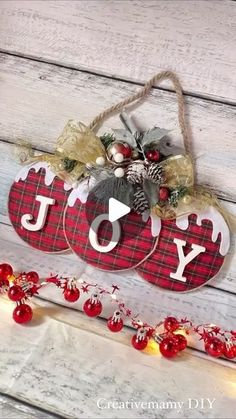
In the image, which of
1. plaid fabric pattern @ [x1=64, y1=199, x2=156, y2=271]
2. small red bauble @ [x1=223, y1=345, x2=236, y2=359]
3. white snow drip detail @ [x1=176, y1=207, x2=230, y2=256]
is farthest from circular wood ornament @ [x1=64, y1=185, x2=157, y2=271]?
small red bauble @ [x1=223, y1=345, x2=236, y2=359]

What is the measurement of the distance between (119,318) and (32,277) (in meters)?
0.19

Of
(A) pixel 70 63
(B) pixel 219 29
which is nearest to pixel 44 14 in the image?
(A) pixel 70 63

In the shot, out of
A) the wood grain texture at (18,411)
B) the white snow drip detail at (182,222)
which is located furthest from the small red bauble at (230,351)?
the wood grain texture at (18,411)

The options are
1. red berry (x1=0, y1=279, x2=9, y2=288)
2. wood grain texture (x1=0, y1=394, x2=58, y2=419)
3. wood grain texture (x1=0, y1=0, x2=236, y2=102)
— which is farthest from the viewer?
red berry (x1=0, y1=279, x2=9, y2=288)

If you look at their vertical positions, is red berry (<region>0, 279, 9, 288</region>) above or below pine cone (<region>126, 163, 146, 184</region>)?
below

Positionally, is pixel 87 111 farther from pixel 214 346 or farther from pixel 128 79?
pixel 214 346

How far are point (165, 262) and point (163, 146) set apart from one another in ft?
0.71

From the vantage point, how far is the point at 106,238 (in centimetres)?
106

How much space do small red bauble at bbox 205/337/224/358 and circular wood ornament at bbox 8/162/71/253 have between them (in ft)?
1.07

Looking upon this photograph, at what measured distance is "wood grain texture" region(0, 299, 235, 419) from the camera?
0.86 meters

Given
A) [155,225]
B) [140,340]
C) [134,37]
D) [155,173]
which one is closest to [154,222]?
[155,225]

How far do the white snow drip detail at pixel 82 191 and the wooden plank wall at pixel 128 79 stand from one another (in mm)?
107

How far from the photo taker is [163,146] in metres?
1.00

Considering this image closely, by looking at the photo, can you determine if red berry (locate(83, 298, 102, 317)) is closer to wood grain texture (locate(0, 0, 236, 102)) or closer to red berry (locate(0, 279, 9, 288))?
red berry (locate(0, 279, 9, 288))
